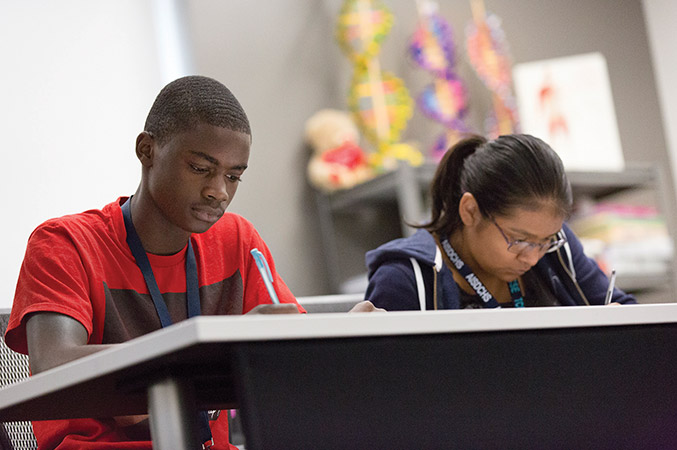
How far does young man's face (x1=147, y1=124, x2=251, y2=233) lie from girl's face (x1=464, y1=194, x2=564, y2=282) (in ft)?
2.04

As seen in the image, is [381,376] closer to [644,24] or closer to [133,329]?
[133,329]

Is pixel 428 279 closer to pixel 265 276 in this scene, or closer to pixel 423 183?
pixel 265 276

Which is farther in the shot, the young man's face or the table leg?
the young man's face

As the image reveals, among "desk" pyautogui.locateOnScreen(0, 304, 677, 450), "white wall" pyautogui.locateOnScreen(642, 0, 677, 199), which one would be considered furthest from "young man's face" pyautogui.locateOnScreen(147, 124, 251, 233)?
"white wall" pyautogui.locateOnScreen(642, 0, 677, 199)

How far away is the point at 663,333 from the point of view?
40.9 inches

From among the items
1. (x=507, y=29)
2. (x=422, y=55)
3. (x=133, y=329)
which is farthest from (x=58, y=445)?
(x=507, y=29)

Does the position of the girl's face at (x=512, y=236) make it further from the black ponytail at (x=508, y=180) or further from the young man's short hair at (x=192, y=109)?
the young man's short hair at (x=192, y=109)

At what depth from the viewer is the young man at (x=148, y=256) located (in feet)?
3.86

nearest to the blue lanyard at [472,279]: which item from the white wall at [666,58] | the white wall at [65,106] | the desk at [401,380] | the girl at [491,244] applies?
the girl at [491,244]

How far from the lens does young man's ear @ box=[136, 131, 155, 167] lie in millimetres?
1357

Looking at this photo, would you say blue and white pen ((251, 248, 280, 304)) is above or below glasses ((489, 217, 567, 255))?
above

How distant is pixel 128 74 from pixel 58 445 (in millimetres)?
1631

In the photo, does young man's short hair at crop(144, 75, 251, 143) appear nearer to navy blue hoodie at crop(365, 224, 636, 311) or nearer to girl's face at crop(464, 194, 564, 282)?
navy blue hoodie at crop(365, 224, 636, 311)

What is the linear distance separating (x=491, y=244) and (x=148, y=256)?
720 mm
